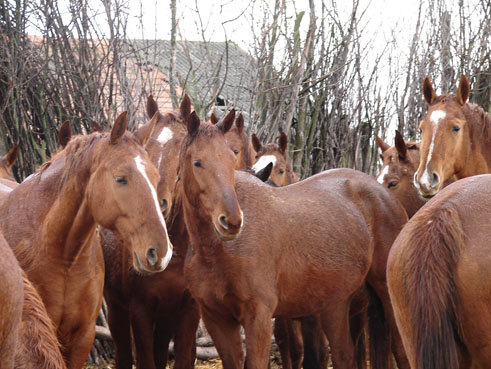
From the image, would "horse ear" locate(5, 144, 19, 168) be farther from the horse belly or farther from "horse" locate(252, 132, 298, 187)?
the horse belly

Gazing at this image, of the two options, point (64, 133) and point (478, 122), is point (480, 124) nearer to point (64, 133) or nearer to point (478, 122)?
point (478, 122)

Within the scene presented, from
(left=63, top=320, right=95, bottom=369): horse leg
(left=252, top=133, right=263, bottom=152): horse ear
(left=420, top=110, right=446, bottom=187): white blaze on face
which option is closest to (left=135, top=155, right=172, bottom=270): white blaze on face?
(left=63, top=320, right=95, bottom=369): horse leg

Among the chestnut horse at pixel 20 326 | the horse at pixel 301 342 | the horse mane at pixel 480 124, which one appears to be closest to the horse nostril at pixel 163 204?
the horse at pixel 301 342

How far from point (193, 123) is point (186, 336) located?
5.43ft

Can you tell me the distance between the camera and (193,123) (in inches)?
200

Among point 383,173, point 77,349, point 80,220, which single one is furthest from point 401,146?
point 77,349

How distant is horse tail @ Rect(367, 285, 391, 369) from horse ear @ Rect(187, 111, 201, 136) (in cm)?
244

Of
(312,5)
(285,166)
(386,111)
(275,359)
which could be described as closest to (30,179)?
(285,166)

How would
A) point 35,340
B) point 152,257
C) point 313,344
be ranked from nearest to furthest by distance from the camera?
point 35,340 → point 152,257 → point 313,344

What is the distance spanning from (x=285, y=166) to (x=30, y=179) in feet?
12.3

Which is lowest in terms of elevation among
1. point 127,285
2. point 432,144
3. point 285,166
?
point 127,285

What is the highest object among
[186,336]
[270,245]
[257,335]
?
[270,245]

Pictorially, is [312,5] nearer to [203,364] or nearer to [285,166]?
[285,166]

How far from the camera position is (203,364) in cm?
771
